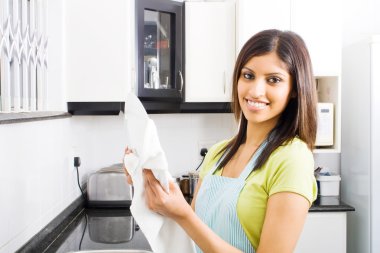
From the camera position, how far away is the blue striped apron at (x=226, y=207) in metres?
1.04

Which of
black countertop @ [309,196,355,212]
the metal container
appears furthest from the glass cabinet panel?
black countertop @ [309,196,355,212]

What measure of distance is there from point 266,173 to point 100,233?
3.56ft

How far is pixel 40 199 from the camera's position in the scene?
1664 millimetres

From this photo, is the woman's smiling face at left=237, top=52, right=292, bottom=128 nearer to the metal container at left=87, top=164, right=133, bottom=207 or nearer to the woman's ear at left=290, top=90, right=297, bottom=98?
the woman's ear at left=290, top=90, right=297, bottom=98

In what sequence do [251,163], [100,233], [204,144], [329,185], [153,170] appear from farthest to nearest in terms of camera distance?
[204,144]
[329,185]
[100,233]
[251,163]
[153,170]

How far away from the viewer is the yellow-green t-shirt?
3.12ft

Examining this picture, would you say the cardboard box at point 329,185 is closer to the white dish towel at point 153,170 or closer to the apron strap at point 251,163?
the apron strap at point 251,163

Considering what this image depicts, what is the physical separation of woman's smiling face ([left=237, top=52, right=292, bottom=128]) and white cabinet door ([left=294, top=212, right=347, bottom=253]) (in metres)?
1.40

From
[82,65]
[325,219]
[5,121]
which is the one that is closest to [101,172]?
[82,65]

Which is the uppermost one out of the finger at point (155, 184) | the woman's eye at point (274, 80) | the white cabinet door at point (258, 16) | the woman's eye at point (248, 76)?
the white cabinet door at point (258, 16)

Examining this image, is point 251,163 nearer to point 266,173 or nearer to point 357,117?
point 266,173

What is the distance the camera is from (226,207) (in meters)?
1.06

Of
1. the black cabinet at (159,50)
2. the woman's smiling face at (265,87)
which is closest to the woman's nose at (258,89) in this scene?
the woman's smiling face at (265,87)

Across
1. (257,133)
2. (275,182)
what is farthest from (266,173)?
(257,133)
